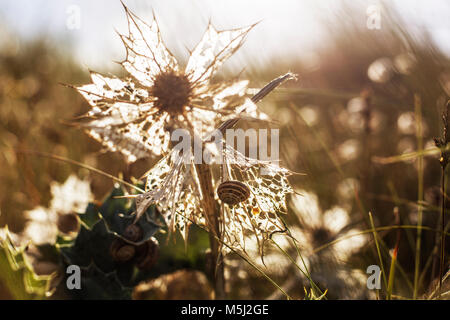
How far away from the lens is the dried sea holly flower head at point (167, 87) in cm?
52

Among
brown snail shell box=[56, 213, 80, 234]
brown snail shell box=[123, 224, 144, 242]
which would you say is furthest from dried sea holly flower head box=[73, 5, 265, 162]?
brown snail shell box=[56, 213, 80, 234]

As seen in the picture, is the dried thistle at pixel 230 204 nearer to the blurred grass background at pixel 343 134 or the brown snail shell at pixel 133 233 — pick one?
the brown snail shell at pixel 133 233

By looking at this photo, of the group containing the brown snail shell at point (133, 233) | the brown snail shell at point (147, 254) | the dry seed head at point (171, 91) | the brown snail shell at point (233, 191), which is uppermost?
the dry seed head at point (171, 91)

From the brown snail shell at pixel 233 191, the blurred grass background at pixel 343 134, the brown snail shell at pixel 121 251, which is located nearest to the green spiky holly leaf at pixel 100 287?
the brown snail shell at pixel 121 251

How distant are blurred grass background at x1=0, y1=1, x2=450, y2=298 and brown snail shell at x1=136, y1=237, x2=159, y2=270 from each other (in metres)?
0.18

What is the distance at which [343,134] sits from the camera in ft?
5.08

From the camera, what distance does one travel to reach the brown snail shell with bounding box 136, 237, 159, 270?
674 mm

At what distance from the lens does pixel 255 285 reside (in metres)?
0.88

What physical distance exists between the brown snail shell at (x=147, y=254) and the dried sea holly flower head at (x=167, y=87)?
0.72 ft

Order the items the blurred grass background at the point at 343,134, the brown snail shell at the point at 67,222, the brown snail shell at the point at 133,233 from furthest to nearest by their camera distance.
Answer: the blurred grass background at the point at 343,134 < the brown snail shell at the point at 67,222 < the brown snail shell at the point at 133,233

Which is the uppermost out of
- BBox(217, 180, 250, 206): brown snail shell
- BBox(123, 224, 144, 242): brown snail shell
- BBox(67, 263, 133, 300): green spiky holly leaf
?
BBox(217, 180, 250, 206): brown snail shell

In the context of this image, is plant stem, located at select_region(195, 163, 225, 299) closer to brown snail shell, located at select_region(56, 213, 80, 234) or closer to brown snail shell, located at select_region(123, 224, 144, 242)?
brown snail shell, located at select_region(123, 224, 144, 242)

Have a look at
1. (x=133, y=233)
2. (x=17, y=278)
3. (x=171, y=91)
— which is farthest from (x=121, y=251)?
(x=171, y=91)
